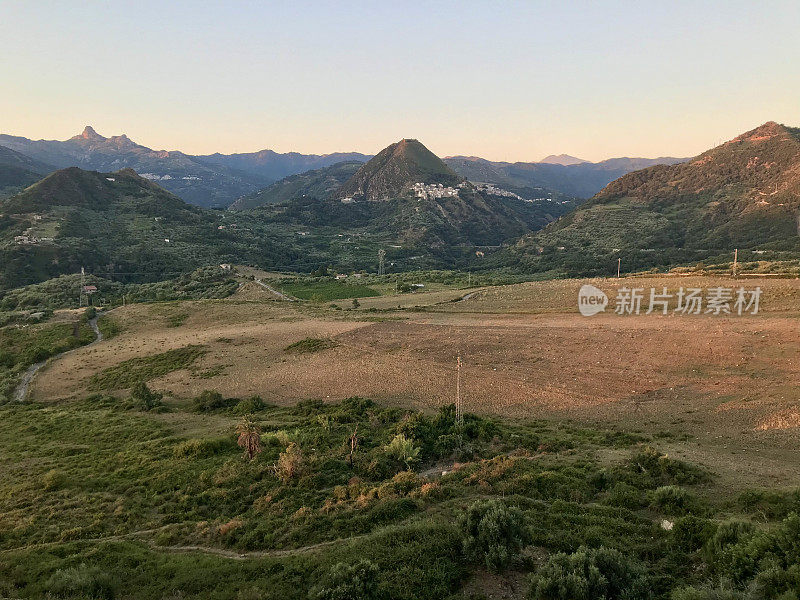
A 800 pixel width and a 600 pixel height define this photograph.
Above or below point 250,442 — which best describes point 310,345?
below

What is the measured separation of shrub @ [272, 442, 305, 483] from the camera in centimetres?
1956

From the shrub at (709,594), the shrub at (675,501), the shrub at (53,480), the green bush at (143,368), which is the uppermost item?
the shrub at (709,594)

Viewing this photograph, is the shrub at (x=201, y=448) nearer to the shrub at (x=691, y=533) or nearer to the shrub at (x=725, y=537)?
the shrub at (x=691, y=533)

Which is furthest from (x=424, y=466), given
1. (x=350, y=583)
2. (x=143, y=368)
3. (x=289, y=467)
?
(x=143, y=368)

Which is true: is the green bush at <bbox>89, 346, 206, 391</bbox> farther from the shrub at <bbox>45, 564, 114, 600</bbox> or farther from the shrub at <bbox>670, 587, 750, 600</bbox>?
the shrub at <bbox>670, 587, 750, 600</bbox>

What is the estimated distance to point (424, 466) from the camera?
69.5 feet

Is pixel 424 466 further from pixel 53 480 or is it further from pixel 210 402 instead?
pixel 210 402

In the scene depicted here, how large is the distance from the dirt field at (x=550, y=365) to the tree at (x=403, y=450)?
8.40m

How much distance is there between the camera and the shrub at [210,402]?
110 ft

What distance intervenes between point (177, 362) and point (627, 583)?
47666 millimetres

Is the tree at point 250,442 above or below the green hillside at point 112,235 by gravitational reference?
below

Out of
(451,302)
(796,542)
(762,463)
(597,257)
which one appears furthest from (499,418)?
(597,257)

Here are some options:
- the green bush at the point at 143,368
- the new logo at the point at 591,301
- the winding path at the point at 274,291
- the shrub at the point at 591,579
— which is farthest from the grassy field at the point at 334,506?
the winding path at the point at 274,291

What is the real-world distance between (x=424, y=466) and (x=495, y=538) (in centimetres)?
959
